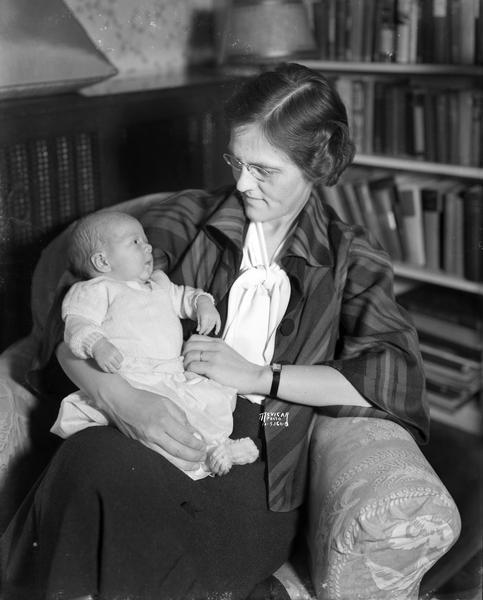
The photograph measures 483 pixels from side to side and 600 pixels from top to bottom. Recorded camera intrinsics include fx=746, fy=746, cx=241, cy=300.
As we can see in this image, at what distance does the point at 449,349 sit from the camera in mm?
1927

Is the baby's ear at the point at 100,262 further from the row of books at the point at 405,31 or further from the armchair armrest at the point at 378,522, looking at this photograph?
the row of books at the point at 405,31

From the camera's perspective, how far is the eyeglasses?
0.92 m

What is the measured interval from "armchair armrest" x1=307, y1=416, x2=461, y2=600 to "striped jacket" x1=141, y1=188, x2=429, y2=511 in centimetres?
6

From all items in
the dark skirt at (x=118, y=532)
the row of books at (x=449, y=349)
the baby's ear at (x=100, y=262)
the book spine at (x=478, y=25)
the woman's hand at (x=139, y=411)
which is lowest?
the row of books at (x=449, y=349)

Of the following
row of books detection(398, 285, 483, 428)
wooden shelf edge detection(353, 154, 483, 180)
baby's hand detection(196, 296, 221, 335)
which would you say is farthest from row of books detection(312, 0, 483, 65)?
baby's hand detection(196, 296, 221, 335)

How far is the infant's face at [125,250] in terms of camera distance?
87 centimetres

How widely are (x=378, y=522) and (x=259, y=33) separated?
69cm

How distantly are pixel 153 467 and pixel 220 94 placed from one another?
1.76ft

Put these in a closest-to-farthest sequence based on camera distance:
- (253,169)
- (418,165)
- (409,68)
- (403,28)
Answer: (253,169) < (403,28) < (409,68) < (418,165)

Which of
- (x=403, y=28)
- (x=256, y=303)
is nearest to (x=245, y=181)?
(x=256, y=303)

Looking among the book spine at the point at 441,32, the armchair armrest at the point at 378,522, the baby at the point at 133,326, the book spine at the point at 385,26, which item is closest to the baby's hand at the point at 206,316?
the baby at the point at 133,326

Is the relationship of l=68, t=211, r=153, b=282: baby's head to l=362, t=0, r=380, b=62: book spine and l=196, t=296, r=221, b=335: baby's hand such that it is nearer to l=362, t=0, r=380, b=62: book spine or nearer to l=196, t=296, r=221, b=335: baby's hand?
l=196, t=296, r=221, b=335: baby's hand

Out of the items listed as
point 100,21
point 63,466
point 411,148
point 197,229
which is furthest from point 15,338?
point 411,148

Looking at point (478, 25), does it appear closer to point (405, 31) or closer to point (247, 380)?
point (405, 31)
